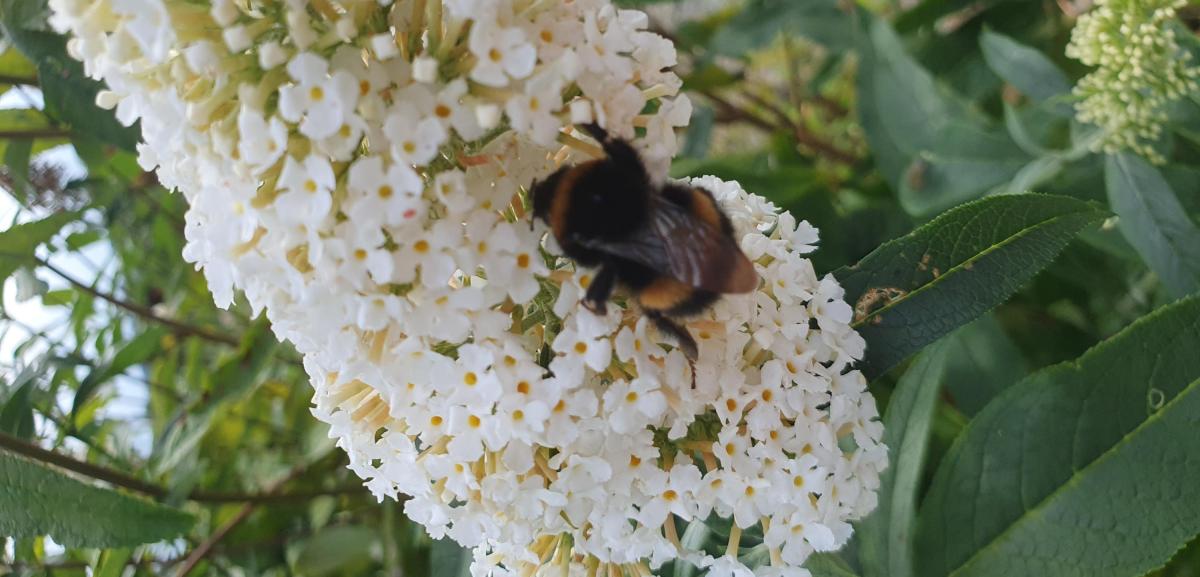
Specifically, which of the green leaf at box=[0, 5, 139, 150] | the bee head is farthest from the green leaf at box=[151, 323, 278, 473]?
the bee head

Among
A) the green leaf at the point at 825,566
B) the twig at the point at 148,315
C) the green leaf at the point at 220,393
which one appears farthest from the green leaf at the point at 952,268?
the twig at the point at 148,315

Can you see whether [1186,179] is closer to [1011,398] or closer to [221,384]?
[1011,398]

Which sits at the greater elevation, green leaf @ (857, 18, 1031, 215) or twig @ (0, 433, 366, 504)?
green leaf @ (857, 18, 1031, 215)

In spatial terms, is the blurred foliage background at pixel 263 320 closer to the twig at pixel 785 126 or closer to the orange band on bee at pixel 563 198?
the twig at pixel 785 126

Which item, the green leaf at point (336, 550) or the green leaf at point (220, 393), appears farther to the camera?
the green leaf at point (336, 550)

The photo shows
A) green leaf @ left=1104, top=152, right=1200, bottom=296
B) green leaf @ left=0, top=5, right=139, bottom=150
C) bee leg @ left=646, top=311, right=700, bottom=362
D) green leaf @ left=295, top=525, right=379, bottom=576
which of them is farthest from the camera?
green leaf @ left=295, top=525, right=379, bottom=576

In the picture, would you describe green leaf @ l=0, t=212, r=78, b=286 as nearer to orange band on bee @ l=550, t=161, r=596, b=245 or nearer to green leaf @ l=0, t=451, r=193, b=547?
green leaf @ l=0, t=451, r=193, b=547
